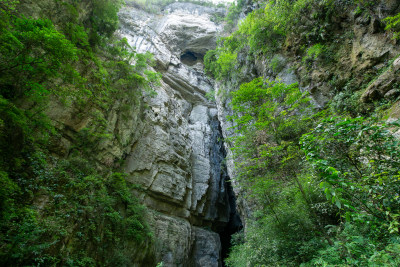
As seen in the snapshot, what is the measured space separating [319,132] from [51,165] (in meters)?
7.33

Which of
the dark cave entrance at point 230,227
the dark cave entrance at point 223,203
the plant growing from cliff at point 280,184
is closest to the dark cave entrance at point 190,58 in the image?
the dark cave entrance at point 223,203

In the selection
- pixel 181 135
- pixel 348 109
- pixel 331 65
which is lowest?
pixel 348 109

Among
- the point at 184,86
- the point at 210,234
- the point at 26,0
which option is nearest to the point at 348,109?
the point at 26,0

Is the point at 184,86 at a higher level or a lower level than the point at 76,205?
higher

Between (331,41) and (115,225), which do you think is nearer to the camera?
(115,225)

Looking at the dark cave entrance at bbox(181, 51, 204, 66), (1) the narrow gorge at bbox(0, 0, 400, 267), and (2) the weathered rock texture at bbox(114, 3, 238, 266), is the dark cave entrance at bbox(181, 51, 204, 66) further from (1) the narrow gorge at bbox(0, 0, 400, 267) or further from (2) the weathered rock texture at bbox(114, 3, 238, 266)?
(1) the narrow gorge at bbox(0, 0, 400, 267)

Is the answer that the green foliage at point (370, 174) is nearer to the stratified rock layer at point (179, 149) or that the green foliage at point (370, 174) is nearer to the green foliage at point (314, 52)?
the green foliage at point (314, 52)

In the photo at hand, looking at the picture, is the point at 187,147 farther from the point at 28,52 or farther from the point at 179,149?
the point at 28,52

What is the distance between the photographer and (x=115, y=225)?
25.5 ft

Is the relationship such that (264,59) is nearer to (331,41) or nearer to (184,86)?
(331,41)

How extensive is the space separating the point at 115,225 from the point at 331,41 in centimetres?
1178

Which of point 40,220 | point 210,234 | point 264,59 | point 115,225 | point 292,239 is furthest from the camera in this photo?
point 210,234

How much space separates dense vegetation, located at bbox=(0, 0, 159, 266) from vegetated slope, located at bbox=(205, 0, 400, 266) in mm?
5097

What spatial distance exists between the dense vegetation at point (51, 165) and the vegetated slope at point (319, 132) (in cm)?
510
